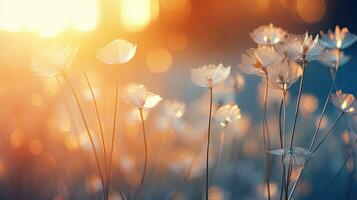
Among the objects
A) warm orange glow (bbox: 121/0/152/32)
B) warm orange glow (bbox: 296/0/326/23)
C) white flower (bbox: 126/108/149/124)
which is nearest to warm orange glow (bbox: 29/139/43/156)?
white flower (bbox: 126/108/149/124)

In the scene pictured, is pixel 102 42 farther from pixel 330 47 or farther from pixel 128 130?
pixel 330 47

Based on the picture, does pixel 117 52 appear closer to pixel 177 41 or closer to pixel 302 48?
pixel 302 48

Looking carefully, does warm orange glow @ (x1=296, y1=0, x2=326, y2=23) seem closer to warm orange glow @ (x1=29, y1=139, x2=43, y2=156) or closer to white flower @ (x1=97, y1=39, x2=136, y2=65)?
warm orange glow @ (x1=29, y1=139, x2=43, y2=156)

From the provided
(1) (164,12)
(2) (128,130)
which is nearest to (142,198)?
(2) (128,130)

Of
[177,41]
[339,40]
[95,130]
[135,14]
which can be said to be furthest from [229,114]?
[177,41]

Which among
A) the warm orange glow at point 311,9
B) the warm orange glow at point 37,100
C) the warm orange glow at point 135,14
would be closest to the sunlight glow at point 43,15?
the warm orange glow at point 37,100

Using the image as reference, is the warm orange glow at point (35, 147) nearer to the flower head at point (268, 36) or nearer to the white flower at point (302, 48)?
the flower head at point (268, 36)
